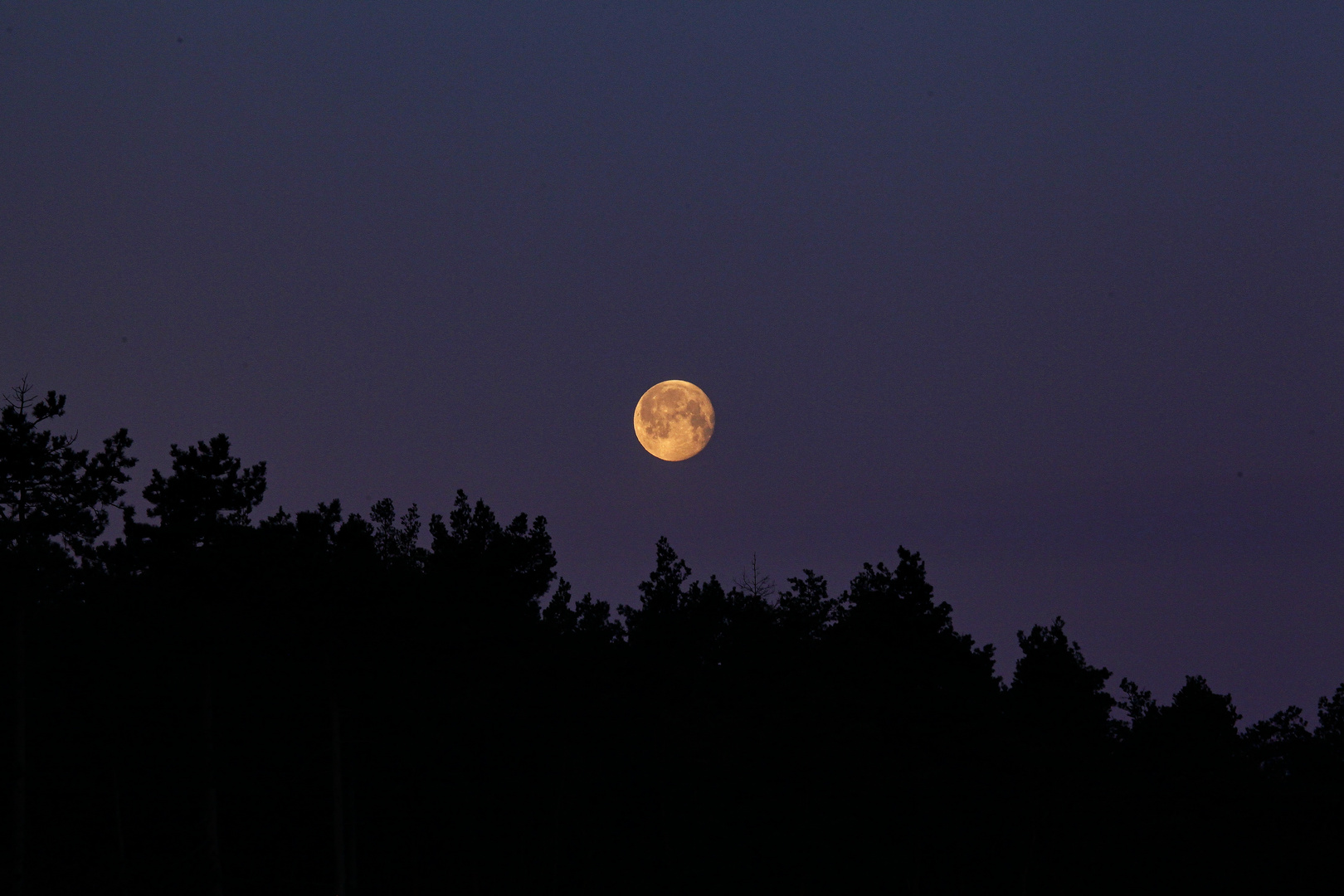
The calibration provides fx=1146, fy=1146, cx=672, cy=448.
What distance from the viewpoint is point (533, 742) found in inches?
1852

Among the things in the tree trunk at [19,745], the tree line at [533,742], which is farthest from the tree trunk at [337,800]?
the tree trunk at [19,745]

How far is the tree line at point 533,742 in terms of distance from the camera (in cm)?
3709

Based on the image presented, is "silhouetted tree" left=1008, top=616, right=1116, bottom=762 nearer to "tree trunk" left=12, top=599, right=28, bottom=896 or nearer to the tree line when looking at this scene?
the tree line

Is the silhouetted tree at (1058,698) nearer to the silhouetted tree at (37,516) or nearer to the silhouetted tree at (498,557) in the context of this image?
the silhouetted tree at (498,557)

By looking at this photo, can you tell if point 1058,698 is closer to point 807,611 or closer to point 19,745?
point 807,611

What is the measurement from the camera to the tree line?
122 feet

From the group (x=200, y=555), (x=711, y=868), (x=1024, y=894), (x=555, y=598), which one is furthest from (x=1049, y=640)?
(x=200, y=555)

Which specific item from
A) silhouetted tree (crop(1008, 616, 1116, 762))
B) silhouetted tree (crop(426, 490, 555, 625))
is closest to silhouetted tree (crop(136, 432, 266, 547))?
silhouetted tree (crop(426, 490, 555, 625))

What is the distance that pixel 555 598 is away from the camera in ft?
169

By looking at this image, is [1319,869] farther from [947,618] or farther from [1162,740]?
[947,618]

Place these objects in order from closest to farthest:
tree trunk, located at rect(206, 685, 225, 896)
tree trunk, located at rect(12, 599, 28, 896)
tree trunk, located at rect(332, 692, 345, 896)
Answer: tree trunk, located at rect(12, 599, 28, 896) → tree trunk, located at rect(206, 685, 225, 896) → tree trunk, located at rect(332, 692, 345, 896)

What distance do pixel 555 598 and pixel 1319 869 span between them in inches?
1401

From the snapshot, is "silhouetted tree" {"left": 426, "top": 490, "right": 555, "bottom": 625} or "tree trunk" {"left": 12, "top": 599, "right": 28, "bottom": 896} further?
"silhouetted tree" {"left": 426, "top": 490, "right": 555, "bottom": 625}

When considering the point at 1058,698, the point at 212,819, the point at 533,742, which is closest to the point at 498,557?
the point at 533,742
